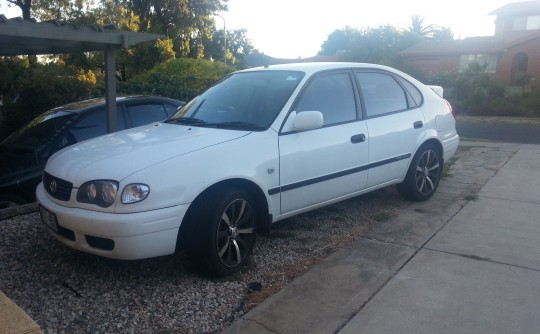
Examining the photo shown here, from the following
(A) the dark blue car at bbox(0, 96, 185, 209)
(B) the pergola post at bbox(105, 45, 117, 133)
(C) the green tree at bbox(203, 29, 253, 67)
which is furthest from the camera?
(C) the green tree at bbox(203, 29, 253, 67)

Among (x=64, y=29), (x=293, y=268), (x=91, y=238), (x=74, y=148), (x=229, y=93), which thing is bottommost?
(x=293, y=268)

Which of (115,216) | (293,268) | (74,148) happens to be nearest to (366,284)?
(293,268)

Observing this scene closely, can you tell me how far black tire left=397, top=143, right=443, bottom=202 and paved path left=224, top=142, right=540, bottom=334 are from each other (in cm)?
16

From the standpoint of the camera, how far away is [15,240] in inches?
186

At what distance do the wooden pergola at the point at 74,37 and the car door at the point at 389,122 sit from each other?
269 centimetres

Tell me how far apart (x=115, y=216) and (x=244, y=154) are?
113cm

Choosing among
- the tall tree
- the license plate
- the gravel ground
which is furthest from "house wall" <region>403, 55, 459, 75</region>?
the license plate

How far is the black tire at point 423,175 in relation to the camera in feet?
19.4

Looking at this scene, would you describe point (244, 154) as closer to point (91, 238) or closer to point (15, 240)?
point (91, 238)

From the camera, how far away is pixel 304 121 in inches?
173

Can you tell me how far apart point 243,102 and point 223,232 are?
1490mm

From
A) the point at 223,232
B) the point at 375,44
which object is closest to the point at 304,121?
the point at 223,232

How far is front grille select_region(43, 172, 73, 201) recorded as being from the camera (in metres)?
3.80

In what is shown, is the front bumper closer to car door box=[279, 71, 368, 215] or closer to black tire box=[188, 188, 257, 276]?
black tire box=[188, 188, 257, 276]
